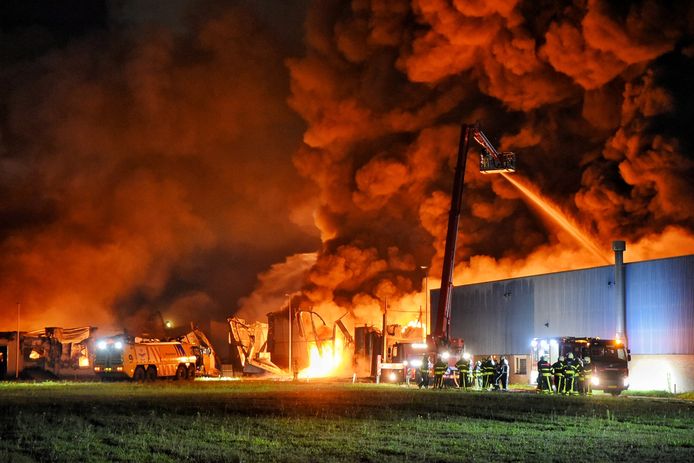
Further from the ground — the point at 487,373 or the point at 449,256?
the point at 449,256

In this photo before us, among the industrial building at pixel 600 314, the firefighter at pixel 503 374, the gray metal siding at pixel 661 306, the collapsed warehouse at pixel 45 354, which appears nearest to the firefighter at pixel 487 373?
the firefighter at pixel 503 374

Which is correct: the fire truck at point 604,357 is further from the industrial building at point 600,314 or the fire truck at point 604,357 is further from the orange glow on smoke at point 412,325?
the orange glow on smoke at point 412,325

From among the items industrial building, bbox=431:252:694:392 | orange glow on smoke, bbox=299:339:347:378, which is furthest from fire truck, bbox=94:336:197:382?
industrial building, bbox=431:252:694:392

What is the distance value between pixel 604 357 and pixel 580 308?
5.95 metres

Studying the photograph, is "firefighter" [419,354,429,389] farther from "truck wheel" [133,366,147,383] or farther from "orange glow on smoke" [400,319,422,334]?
"orange glow on smoke" [400,319,422,334]

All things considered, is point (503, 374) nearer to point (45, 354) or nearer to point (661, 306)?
point (661, 306)

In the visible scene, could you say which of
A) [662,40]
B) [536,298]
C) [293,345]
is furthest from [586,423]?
[293,345]

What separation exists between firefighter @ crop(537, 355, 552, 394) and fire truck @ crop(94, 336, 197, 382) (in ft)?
56.4

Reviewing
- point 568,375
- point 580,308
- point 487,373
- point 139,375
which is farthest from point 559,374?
point 139,375

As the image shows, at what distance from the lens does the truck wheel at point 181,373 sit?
43.6 metres

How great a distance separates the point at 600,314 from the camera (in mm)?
37812

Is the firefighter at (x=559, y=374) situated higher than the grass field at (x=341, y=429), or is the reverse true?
the firefighter at (x=559, y=374)

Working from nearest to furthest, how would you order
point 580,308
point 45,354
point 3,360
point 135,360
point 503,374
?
point 503,374 → point 580,308 → point 135,360 → point 3,360 → point 45,354

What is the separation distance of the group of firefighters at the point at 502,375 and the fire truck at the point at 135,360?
1183 cm
